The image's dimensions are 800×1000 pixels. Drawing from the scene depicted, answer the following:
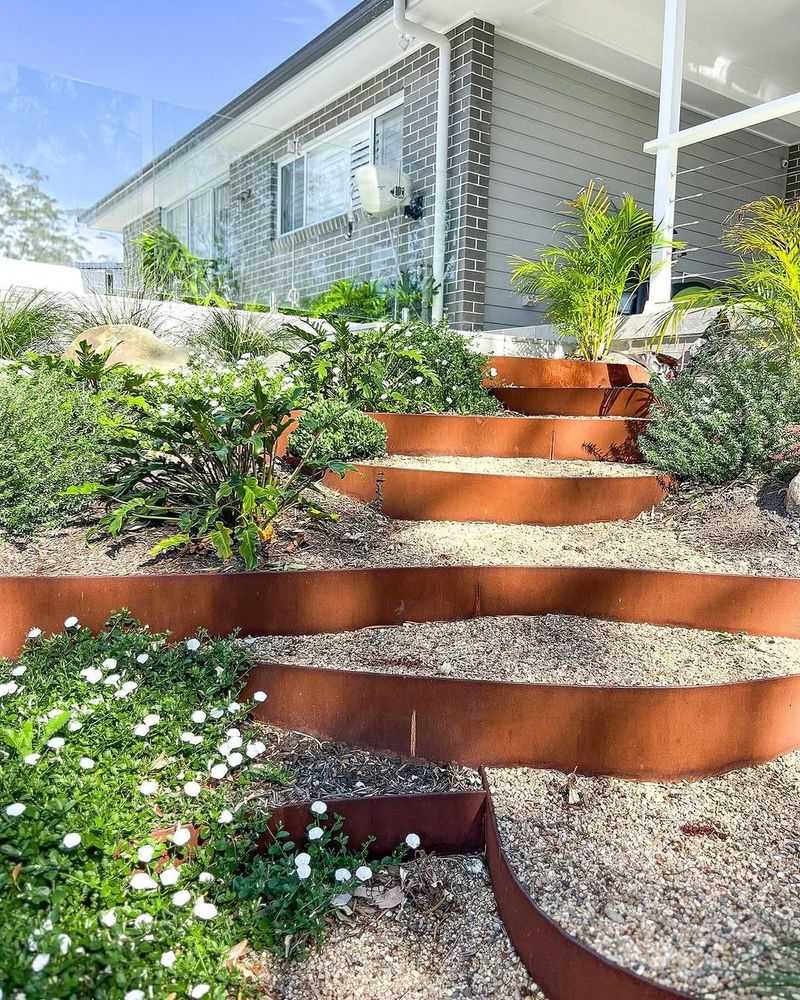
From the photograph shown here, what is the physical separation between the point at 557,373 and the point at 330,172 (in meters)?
4.56

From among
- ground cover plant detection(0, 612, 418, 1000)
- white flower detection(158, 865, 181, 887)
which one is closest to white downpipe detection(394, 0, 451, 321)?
ground cover plant detection(0, 612, 418, 1000)

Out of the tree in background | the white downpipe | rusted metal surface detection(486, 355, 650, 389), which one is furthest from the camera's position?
the white downpipe

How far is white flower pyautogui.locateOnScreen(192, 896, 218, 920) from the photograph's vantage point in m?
1.56

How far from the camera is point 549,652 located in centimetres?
244

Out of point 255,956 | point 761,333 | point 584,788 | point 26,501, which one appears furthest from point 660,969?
point 761,333

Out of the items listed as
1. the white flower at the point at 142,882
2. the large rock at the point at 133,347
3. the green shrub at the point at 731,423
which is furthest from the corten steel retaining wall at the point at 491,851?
the large rock at the point at 133,347

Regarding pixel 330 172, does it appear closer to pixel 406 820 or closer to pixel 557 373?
pixel 557 373

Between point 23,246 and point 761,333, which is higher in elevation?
point 23,246

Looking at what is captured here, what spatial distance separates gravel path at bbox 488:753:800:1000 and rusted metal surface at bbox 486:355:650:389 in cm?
366

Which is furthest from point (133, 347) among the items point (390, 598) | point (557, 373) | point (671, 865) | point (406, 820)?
point (671, 865)

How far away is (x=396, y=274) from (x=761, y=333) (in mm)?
4393

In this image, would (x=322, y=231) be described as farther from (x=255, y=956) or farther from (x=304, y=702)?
(x=255, y=956)

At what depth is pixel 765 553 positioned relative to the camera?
3053mm

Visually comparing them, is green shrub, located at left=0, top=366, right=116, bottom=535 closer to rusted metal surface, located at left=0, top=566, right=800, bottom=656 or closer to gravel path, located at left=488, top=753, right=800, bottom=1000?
rusted metal surface, located at left=0, top=566, right=800, bottom=656
